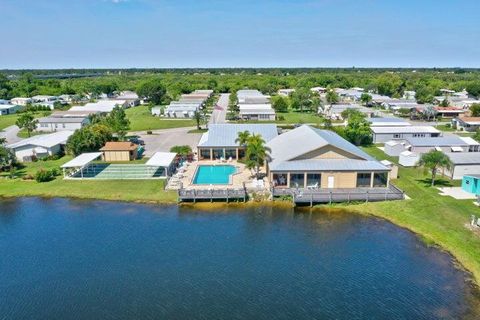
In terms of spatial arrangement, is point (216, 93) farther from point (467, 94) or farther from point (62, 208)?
point (62, 208)

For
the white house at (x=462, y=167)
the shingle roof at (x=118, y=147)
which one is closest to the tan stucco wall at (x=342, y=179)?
the white house at (x=462, y=167)

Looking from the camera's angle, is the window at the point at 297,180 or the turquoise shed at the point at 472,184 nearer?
the turquoise shed at the point at 472,184

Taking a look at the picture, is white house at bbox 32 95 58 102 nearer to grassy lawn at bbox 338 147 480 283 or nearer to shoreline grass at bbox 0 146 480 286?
shoreline grass at bbox 0 146 480 286

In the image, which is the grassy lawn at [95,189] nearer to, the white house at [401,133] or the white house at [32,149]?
the white house at [32,149]

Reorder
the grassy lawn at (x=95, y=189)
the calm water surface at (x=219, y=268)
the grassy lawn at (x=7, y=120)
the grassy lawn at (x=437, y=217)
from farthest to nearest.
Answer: the grassy lawn at (x=7, y=120) < the grassy lawn at (x=95, y=189) < the grassy lawn at (x=437, y=217) < the calm water surface at (x=219, y=268)

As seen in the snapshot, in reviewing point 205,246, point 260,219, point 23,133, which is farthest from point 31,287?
point 23,133

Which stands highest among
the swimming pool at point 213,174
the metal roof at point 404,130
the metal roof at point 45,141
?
the metal roof at point 404,130
